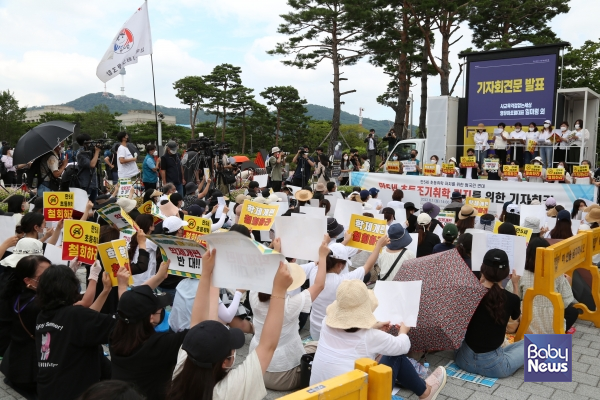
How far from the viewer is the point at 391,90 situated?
125ft

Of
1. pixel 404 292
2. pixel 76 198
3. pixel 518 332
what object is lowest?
pixel 518 332

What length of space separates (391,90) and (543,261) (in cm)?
3478

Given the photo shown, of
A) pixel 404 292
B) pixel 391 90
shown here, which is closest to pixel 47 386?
pixel 404 292

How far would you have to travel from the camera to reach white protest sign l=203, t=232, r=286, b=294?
2.49m

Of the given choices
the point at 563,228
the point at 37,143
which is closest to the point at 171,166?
the point at 37,143

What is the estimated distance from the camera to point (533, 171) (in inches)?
508

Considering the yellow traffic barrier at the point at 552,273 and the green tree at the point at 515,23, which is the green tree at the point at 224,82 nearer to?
the green tree at the point at 515,23

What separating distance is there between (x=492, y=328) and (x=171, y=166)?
767cm

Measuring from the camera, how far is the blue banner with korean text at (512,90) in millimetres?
16156

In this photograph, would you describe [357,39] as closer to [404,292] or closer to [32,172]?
[32,172]

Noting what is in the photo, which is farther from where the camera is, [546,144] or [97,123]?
[97,123]

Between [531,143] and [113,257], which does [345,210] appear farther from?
[531,143]

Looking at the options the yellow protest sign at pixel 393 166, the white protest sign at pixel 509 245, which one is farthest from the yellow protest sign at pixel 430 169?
the white protest sign at pixel 509 245

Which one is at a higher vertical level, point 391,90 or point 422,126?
point 391,90
